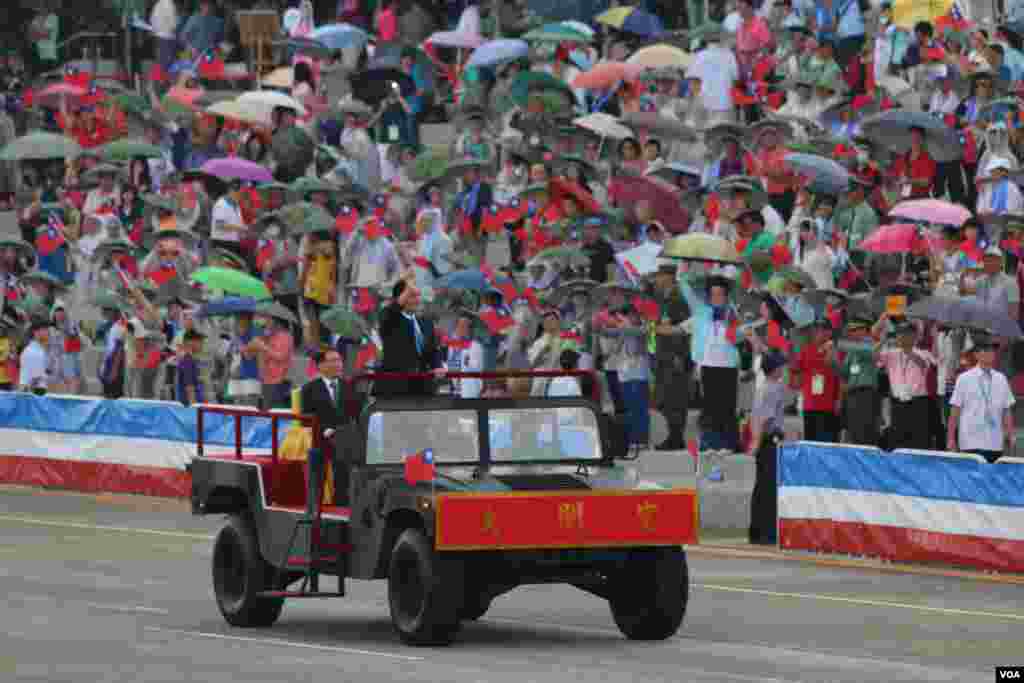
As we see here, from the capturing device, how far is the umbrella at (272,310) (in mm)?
31984

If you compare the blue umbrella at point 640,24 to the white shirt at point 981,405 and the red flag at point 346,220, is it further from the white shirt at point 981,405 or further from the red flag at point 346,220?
the white shirt at point 981,405

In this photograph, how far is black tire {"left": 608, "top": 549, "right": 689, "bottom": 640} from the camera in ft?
59.8

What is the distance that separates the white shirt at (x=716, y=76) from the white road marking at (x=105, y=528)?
10272 mm

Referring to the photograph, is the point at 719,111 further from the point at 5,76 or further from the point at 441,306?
the point at 5,76

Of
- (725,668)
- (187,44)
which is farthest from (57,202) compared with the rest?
(725,668)

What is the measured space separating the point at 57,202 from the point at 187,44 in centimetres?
676

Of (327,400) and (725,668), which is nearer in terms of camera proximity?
(725,668)

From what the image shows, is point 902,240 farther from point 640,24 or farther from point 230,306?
point 640,24

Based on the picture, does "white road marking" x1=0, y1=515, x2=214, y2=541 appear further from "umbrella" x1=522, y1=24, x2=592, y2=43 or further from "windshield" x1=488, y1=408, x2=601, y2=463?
"umbrella" x1=522, y1=24, x2=592, y2=43

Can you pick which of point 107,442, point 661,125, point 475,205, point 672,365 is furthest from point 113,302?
point 672,365

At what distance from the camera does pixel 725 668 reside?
16.9 m

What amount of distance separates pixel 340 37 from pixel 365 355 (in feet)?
33.4

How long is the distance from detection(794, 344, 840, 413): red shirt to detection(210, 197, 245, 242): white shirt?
11.4 m

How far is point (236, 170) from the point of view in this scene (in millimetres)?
37031
